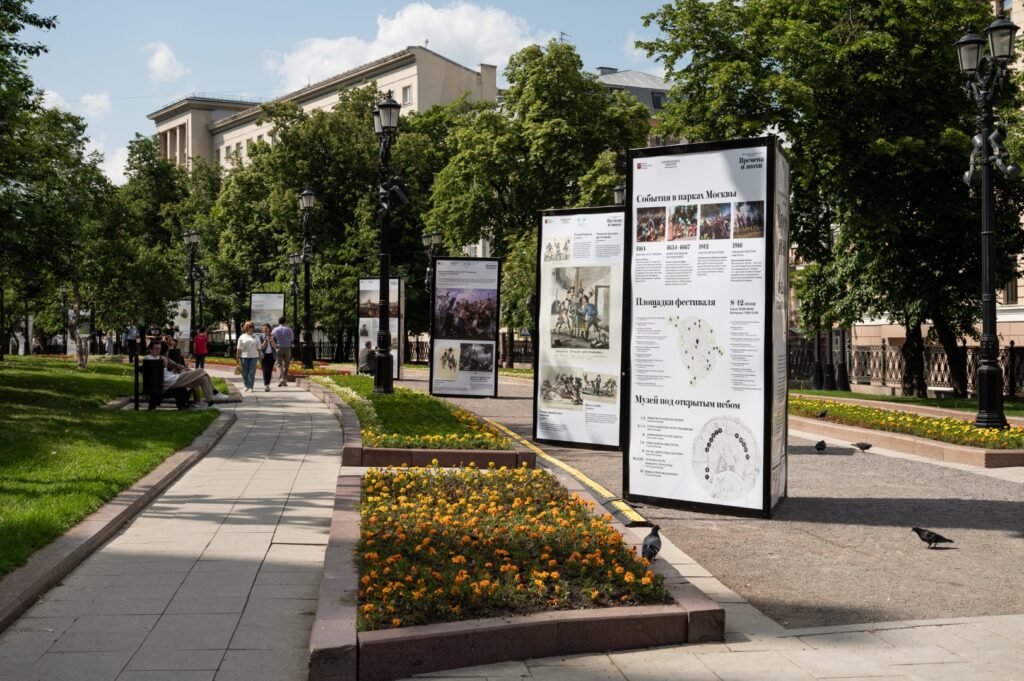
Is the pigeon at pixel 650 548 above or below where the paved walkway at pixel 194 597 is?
above

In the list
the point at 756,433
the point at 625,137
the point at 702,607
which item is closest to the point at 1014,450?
the point at 756,433

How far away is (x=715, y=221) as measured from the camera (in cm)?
928

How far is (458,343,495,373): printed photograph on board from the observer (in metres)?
23.3

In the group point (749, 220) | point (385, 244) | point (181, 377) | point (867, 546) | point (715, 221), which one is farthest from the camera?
point (385, 244)

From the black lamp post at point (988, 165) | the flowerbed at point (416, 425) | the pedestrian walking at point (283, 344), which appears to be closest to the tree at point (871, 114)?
the black lamp post at point (988, 165)

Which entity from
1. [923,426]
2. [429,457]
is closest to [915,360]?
[923,426]

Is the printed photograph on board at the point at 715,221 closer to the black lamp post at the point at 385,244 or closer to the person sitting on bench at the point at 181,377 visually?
the black lamp post at the point at 385,244

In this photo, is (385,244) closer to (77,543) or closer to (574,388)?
(574,388)

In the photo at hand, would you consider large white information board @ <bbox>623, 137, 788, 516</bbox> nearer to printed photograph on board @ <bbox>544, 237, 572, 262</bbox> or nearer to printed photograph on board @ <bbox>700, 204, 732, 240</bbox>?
printed photograph on board @ <bbox>700, 204, 732, 240</bbox>

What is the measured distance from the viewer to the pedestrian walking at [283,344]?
Result: 28719mm

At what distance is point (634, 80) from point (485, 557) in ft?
289

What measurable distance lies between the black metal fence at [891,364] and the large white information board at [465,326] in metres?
18.4

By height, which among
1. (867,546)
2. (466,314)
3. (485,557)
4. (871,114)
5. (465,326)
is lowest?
(867,546)

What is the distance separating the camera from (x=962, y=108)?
99.0ft
